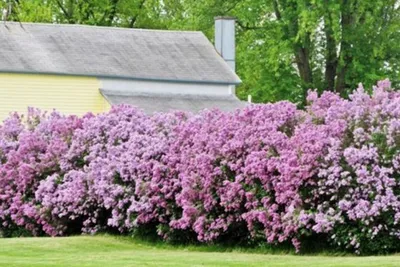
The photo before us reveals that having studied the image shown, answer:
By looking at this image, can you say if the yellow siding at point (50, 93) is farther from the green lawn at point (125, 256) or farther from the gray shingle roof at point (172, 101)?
the green lawn at point (125, 256)

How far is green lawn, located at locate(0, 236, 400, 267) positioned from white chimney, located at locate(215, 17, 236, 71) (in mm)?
30368

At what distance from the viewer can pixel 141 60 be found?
4922 cm

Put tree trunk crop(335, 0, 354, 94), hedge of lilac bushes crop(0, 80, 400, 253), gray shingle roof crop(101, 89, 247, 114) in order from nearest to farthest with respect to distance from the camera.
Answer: hedge of lilac bushes crop(0, 80, 400, 253) < gray shingle roof crop(101, 89, 247, 114) < tree trunk crop(335, 0, 354, 94)

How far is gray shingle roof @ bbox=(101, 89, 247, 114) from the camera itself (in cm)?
4694

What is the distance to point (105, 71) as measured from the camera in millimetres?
47656

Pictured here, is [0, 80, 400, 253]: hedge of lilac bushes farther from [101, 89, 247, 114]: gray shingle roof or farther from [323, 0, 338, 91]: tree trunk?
A: [323, 0, 338, 91]: tree trunk

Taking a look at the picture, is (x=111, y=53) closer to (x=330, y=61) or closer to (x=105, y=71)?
(x=105, y=71)

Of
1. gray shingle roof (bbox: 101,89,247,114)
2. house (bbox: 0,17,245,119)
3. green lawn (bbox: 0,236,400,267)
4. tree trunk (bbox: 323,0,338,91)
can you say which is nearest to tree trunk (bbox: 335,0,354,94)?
tree trunk (bbox: 323,0,338,91)

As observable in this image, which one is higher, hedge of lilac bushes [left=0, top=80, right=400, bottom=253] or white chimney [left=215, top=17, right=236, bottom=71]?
white chimney [left=215, top=17, right=236, bottom=71]

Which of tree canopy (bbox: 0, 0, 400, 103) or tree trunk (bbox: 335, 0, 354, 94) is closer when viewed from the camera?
tree canopy (bbox: 0, 0, 400, 103)

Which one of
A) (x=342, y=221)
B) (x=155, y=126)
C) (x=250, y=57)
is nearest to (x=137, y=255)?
(x=342, y=221)

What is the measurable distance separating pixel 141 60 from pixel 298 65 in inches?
392

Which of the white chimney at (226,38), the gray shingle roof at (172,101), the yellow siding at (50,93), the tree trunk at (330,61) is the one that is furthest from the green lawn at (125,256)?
the tree trunk at (330,61)

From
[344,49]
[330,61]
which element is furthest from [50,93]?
[330,61]
